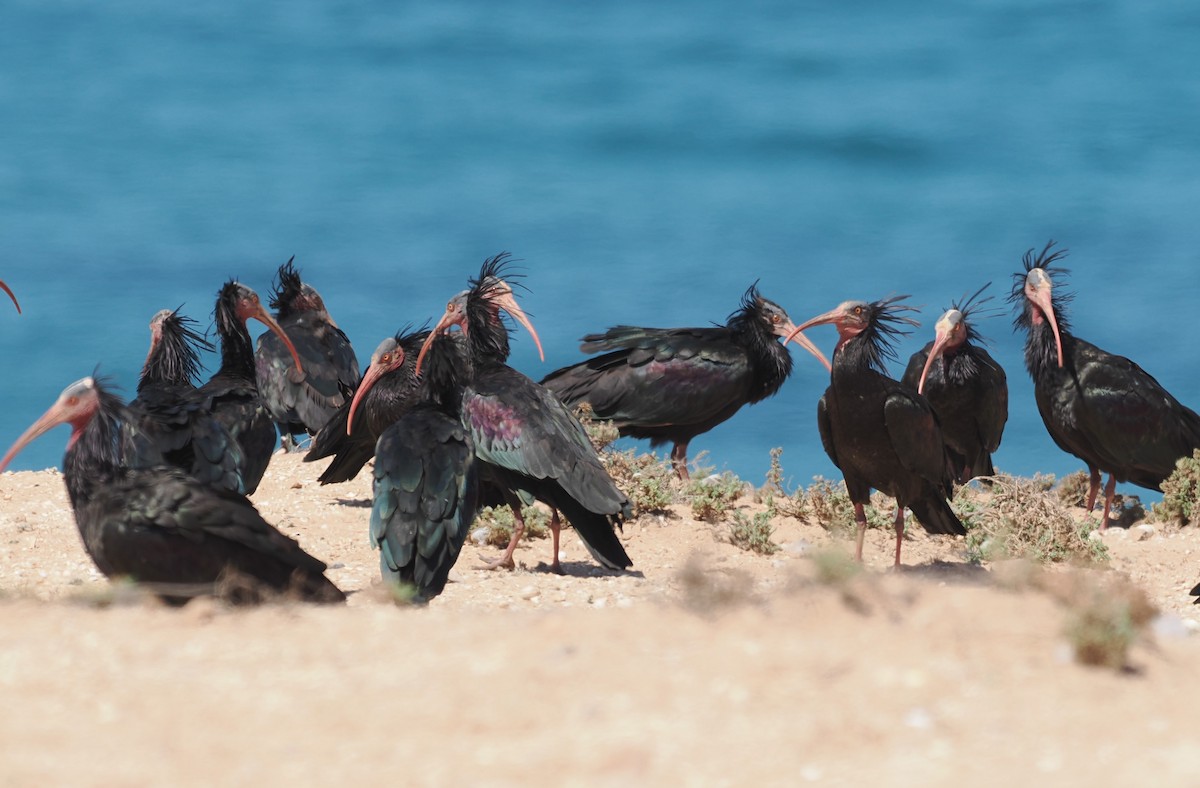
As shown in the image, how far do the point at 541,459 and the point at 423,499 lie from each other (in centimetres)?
164

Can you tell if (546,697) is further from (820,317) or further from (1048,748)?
(820,317)

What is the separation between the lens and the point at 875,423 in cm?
1174

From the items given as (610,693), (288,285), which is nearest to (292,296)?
(288,285)

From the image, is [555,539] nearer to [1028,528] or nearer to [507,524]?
[507,524]

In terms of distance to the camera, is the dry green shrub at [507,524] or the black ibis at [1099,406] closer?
the dry green shrub at [507,524]

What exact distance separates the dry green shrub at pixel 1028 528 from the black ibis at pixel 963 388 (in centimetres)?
118

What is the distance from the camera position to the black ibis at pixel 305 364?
49.5 ft

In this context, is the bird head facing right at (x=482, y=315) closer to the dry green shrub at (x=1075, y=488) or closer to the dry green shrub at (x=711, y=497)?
the dry green shrub at (x=711, y=497)

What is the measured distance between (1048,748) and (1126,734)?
0.32 m

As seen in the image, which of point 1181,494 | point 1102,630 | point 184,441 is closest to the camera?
point 1102,630

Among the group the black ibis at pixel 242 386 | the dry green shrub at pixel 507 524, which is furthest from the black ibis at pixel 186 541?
the dry green shrub at pixel 507 524

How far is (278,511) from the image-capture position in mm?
13172

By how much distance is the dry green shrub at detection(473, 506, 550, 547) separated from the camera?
41.0 feet

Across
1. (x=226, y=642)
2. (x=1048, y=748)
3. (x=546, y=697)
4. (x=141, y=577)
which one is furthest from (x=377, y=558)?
(x=1048, y=748)
